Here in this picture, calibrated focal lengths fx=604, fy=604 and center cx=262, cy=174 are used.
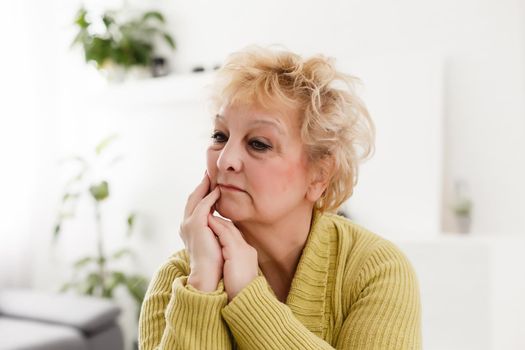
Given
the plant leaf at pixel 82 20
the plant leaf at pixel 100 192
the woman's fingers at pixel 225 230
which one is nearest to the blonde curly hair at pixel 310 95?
the woman's fingers at pixel 225 230

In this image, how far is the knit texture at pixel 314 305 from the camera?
3.60ft

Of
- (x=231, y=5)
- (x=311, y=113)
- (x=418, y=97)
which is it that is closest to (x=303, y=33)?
(x=231, y=5)

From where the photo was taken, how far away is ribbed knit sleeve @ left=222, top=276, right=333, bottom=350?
1.08m

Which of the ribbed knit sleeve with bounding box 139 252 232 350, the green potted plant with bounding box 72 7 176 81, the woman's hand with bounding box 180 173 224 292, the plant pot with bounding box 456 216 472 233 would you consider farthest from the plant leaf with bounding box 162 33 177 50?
the ribbed knit sleeve with bounding box 139 252 232 350

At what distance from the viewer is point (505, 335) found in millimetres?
2338

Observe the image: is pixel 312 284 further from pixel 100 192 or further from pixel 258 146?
pixel 100 192

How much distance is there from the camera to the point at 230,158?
1.17 metres

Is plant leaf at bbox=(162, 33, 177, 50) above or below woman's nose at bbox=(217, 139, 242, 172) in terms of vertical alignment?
above

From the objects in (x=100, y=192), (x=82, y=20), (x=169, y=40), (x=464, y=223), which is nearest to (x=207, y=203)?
(x=464, y=223)

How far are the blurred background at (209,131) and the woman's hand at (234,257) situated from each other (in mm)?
329

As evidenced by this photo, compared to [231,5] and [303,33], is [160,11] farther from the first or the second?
[303,33]

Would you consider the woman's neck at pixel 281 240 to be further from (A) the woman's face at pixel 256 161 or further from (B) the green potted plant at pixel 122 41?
(B) the green potted plant at pixel 122 41

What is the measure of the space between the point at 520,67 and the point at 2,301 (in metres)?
2.83

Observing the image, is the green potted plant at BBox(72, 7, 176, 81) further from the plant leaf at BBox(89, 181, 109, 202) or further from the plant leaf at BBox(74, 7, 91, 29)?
the plant leaf at BBox(89, 181, 109, 202)
